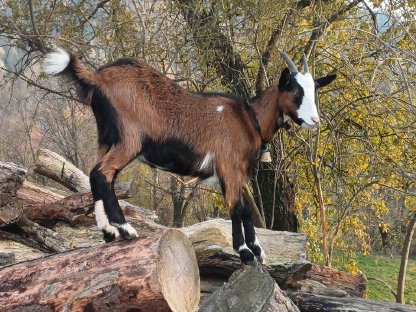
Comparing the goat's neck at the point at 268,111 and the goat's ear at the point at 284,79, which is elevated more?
the goat's ear at the point at 284,79

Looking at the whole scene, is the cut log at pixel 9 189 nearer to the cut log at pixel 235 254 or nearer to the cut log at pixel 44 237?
the cut log at pixel 44 237

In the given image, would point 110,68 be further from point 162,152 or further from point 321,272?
point 321,272

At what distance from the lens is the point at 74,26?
7996 mm

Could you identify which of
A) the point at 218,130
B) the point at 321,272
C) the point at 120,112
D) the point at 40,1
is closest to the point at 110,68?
the point at 120,112

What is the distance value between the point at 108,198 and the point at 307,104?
1.58 m

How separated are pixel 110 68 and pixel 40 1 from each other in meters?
4.63

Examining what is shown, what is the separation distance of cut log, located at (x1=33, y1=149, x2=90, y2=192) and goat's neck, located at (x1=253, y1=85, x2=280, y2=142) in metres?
3.71

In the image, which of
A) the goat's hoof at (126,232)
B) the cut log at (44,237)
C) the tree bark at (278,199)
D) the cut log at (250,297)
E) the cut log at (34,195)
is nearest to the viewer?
the cut log at (250,297)

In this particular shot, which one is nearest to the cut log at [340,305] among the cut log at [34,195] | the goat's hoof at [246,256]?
the goat's hoof at [246,256]

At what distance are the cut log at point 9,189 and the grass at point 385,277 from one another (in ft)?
29.7

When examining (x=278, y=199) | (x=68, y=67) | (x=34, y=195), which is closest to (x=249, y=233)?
(x=68, y=67)

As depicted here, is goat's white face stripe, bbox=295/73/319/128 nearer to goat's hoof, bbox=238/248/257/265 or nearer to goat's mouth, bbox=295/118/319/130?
goat's mouth, bbox=295/118/319/130

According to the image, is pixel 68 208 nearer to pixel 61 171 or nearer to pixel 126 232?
pixel 61 171

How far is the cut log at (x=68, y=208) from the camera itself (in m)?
6.19
